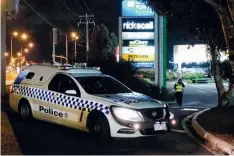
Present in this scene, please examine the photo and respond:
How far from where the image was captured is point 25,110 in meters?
11.8

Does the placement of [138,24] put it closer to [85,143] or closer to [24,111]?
[24,111]

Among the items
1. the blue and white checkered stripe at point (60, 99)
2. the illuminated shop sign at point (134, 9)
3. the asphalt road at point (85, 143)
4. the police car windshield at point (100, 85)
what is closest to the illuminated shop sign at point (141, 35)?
the illuminated shop sign at point (134, 9)

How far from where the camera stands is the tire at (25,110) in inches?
457

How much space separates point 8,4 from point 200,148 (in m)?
5.39

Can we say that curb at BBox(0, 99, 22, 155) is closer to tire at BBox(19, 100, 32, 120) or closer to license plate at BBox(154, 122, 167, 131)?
tire at BBox(19, 100, 32, 120)

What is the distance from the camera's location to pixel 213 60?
1955cm

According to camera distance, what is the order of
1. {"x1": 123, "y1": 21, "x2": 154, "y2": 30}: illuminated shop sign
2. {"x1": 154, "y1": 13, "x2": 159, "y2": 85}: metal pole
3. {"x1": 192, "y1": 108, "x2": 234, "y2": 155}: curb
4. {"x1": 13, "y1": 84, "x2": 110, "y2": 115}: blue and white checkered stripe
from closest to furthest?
{"x1": 192, "y1": 108, "x2": 234, "y2": 155}: curb → {"x1": 13, "y1": 84, "x2": 110, "y2": 115}: blue and white checkered stripe → {"x1": 154, "y1": 13, "x2": 159, "y2": 85}: metal pole → {"x1": 123, "y1": 21, "x2": 154, "y2": 30}: illuminated shop sign

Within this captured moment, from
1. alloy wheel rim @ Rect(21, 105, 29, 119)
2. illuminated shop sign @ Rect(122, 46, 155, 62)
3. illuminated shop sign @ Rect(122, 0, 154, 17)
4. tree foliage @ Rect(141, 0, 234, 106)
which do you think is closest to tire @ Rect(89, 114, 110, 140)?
alloy wheel rim @ Rect(21, 105, 29, 119)

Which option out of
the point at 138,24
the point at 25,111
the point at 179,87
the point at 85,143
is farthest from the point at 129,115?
the point at 138,24

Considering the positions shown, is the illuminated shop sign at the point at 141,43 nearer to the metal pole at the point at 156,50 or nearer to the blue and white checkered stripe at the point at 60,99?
the metal pole at the point at 156,50

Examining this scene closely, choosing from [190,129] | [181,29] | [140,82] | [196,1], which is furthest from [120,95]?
[140,82]

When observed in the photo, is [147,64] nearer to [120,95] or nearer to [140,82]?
[140,82]

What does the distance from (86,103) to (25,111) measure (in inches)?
106

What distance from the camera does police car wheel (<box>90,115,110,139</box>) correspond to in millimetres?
9297
